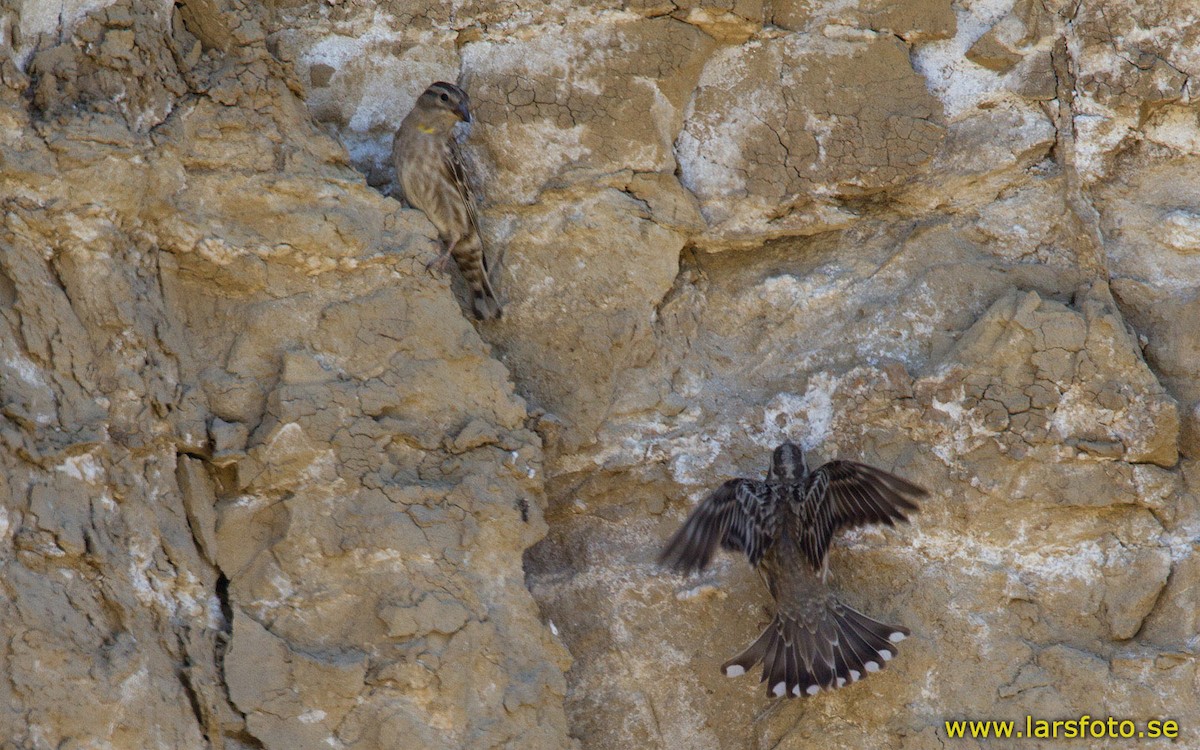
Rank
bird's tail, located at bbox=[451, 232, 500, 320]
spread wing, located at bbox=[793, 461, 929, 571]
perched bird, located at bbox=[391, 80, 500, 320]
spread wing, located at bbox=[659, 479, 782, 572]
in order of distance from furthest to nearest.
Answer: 1. bird's tail, located at bbox=[451, 232, 500, 320]
2. perched bird, located at bbox=[391, 80, 500, 320]
3. spread wing, located at bbox=[659, 479, 782, 572]
4. spread wing, located at bbox=[793, 461, 929, 571]

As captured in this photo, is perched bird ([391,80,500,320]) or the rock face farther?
perched bird ([391,80,500,320])

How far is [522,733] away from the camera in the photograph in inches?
191

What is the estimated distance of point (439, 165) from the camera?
5312 mm

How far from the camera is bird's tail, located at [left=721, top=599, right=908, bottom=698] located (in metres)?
5.10

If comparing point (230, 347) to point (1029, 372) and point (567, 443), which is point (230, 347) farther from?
point (1029, 372)

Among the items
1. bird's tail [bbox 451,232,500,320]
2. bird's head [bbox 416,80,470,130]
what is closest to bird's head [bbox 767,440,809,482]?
bird's tail [bbox 451,232,500,320]

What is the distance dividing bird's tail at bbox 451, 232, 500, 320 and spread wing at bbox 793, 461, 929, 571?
1.49m

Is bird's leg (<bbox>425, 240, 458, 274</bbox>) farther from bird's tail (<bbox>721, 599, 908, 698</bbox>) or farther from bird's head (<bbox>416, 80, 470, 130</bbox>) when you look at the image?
bird's tail (<bbox>721, 599, 908, 698</bbox>)

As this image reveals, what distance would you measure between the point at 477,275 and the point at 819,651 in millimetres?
2043

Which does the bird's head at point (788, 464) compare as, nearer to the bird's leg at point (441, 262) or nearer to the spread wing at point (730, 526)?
the spread wing at point (730, 526)

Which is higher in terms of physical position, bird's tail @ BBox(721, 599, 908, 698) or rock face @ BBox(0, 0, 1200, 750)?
rock face @ BBox(0, 0, 1200, 750)

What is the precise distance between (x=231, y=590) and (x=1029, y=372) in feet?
10.4

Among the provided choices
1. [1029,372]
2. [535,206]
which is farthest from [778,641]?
[535,206]

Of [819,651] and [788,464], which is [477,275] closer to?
[788,464]
